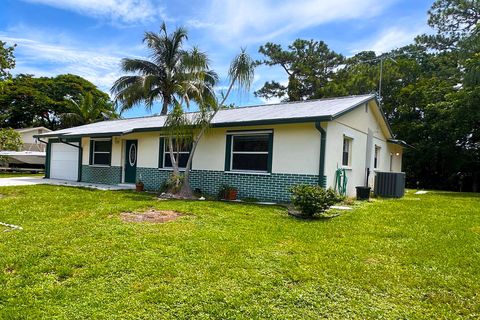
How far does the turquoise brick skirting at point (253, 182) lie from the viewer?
983 cm

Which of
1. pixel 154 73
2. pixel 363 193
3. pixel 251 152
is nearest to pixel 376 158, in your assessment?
pixel 363 193

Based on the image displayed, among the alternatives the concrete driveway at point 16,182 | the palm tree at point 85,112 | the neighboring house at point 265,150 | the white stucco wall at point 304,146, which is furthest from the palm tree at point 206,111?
the palm tree at point 85,112

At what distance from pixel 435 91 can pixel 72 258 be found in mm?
24144

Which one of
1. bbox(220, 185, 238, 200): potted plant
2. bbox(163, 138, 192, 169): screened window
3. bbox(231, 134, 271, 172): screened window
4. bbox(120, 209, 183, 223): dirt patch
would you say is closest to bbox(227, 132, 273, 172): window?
bbox(231, 134, 271, 172): screened window

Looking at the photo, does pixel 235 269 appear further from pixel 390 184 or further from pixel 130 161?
pixel 130 161

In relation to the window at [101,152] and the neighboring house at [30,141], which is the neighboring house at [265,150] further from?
the neighboring house at [30,141]

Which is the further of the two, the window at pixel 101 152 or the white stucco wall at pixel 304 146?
the window at pixel 101 152

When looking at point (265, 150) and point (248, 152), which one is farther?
point (248, 152)

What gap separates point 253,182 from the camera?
10539 millimetres

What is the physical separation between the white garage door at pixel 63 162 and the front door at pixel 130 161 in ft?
12.4

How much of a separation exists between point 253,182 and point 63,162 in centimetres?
1175

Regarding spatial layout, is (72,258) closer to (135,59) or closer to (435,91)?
(135,59)

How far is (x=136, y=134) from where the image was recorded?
1405 cm

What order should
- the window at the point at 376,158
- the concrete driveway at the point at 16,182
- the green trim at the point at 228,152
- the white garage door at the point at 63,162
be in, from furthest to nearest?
the white garage door at the point at 63,162
the window at the point at 376,158
the concrete driveway at the point at 16,182
the green trim at the point at 228,152
